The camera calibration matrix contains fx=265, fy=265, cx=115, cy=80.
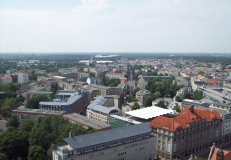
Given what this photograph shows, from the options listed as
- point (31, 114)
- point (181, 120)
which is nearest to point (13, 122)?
point (31, 114)

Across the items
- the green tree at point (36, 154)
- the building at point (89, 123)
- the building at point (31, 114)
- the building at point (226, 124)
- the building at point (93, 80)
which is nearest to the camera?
the green tree at point (36, 154)

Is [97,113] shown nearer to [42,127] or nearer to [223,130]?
[42,127]

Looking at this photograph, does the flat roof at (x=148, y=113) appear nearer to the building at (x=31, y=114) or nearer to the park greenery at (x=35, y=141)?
the park greenery at (x=35, y=141)

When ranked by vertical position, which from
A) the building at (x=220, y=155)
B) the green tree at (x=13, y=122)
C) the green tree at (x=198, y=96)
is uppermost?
the building at (x=220, y=155)

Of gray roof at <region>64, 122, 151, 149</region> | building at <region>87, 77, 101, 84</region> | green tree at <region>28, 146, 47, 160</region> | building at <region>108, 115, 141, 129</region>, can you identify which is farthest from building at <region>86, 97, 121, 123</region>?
building at <region>87, 77, 101, 84</region>

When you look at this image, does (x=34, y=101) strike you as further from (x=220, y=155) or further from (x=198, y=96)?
(x=220, y=155)

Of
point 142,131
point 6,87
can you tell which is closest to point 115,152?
point 142,131

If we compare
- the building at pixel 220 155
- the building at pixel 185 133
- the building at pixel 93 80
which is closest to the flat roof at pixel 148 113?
the building at pixel 185 133

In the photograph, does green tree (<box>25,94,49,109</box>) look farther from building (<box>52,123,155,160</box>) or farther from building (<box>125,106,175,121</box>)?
building (<box>52,123,155,160</box>)
